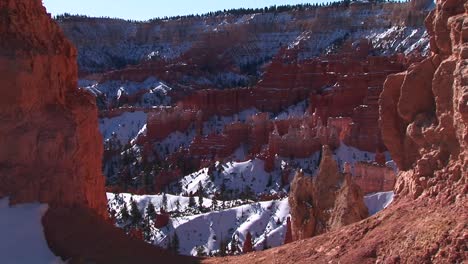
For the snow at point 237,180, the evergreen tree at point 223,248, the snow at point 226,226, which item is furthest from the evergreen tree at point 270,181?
Answer: the evergreen tree at point 223,248

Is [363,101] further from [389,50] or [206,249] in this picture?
[389,50]

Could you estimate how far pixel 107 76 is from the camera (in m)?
96.5

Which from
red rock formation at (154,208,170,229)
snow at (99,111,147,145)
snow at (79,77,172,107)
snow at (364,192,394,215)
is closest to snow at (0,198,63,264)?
snow at (364,192,394,215)

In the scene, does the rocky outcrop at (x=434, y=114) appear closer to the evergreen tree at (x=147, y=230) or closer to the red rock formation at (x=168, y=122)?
the evergreen tree at (x=147, y=230)

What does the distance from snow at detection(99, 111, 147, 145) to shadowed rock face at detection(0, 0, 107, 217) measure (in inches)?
2222

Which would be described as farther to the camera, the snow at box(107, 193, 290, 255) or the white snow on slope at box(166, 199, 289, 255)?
the white snow on slope at box(166, 199, 289, 255)

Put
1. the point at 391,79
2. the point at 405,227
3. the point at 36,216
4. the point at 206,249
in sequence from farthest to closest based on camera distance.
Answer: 1. the point at 206,249
2. the point at 36,216
3. the point at 391,79
4. the point at 405,227

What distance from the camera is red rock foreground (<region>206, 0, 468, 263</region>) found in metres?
6.76

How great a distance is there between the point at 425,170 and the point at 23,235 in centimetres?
670

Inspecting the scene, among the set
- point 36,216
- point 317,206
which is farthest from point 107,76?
point 36,216

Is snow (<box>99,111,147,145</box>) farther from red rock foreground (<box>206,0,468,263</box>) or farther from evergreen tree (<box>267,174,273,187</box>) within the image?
red rock foreground (<box>206,0,468,263</box>)

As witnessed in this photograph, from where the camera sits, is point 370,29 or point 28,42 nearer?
point 28,42

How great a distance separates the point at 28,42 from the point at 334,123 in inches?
1639

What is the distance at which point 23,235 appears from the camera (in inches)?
417
